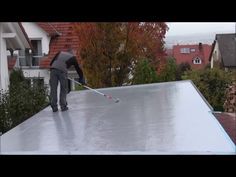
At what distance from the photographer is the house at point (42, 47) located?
1535cm

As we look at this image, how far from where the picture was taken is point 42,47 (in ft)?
52.5

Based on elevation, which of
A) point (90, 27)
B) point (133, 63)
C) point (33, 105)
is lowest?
point (33, 105)

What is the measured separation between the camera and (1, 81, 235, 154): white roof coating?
311 centimetres

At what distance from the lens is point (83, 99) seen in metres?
7.59

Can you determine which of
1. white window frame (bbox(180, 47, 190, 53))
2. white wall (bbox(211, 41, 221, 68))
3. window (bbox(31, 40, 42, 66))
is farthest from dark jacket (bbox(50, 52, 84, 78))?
white window frame (bbox(180, 47, 190, 53))

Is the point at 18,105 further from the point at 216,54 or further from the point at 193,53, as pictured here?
the point at 193,53

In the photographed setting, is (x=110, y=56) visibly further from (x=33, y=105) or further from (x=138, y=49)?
(x=33, y=105)

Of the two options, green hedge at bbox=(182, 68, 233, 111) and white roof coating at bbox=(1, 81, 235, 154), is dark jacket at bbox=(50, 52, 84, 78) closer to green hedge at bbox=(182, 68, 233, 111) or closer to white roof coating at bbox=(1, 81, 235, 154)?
white roof coating at bbox=(1, 81, 235, 154)

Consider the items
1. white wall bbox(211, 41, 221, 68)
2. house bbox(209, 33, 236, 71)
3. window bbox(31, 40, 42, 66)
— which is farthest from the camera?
white wall bbox(211, 41, 221, 68)

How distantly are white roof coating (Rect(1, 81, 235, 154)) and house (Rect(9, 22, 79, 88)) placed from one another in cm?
903

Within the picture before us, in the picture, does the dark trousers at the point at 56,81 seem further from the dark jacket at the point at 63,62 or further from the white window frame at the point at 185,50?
the white window frame at the point at 185,50

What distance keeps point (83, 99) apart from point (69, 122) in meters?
2.64
